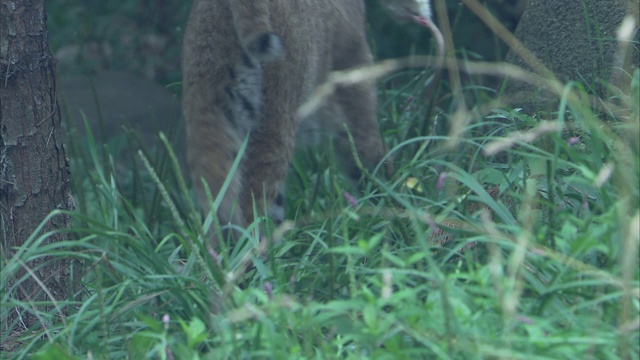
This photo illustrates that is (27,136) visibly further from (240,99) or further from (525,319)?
(525,319)

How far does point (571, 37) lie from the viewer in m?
4.12

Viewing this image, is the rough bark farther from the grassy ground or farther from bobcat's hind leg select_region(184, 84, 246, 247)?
bobcat's hind leg select_region(184, 84, 246, 247)

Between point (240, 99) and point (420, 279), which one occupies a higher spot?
point (240, 99)

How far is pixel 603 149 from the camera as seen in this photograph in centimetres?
288

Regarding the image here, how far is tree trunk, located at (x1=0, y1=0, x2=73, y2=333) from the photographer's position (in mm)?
3184

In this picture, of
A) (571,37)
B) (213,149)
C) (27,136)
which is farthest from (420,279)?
(571,37)

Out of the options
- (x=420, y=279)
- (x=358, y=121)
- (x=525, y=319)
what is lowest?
(x=358, y=121)

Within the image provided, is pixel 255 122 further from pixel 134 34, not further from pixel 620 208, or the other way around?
pixel 134 34

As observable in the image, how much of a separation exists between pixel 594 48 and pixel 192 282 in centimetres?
207

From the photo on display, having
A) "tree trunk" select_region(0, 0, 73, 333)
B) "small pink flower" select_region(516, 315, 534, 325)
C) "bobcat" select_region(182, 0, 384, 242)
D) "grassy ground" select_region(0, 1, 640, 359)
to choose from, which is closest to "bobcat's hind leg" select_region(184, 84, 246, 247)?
"bobcat" select_region(182, 0, 384, 242)

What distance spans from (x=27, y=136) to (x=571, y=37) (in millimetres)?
2279

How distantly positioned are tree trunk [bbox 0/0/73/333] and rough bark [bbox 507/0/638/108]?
1.78 m

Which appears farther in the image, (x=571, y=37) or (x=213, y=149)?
(x=571, y=37)

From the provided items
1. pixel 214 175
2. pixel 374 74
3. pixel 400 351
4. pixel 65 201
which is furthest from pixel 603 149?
pixel 65 201
